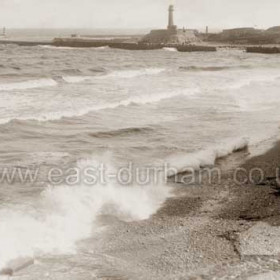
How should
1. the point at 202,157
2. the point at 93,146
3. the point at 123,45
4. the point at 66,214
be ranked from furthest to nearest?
1. the point at 123,45
2. the point at 93,146
3. the point at 202,157
4. the point at 66,214

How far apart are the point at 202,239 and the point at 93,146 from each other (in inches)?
240

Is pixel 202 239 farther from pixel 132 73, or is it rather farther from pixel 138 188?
pixel 132 73

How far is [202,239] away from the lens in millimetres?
6469

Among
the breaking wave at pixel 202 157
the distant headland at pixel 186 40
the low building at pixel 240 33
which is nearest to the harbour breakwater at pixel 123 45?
the distant headland at pixel 186 40

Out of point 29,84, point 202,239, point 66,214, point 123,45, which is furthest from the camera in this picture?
point 123,45

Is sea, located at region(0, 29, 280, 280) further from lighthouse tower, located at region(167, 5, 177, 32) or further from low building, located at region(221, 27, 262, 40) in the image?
low building, located at region(221, 27, 262, 40)

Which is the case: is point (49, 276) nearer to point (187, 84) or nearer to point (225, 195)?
point (225, 195)

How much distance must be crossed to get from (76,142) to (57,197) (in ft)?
14.4

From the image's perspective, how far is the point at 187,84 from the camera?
26.1 metres

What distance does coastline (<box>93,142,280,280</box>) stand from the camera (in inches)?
222

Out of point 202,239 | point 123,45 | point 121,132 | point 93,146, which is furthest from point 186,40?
point 202,239

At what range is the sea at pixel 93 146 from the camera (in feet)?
21.8

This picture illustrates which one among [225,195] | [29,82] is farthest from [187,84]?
[225,195]

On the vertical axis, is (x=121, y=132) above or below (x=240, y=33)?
below
